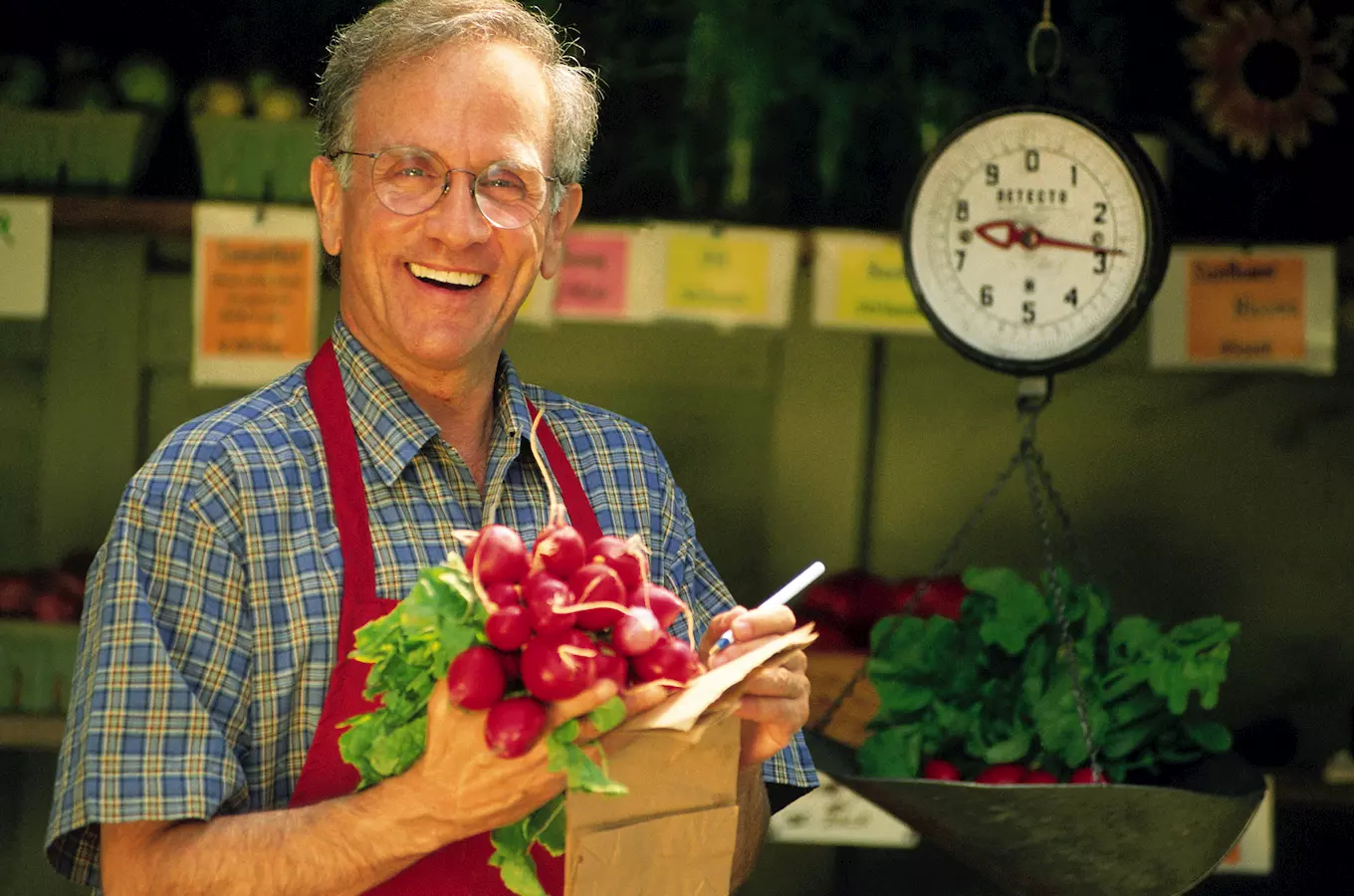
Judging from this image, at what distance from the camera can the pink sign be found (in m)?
3.33

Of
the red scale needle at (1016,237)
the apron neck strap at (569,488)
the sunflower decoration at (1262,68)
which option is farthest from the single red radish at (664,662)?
the sunflower decoration at (1262,68)

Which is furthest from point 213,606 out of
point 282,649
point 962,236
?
point 962,236

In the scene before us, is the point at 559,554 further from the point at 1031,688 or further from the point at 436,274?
the point at 1031,688

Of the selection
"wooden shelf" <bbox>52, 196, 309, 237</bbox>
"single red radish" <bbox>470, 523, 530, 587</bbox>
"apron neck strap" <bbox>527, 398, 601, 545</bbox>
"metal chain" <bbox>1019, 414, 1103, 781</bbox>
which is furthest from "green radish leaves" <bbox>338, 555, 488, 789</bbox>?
"wooden shelf" <bbox>52, 196, 309, 237</bbox>

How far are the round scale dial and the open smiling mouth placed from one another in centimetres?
109

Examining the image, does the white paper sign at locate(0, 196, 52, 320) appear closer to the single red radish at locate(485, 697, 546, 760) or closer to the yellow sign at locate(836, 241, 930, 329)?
the yellow sign at locate(836, 241, 930, 329)

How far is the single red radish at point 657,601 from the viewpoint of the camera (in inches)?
59.5

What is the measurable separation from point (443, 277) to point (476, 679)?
1.79 feet

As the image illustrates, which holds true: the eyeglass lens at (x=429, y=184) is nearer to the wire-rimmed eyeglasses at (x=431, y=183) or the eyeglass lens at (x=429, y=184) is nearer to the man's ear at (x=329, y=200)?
the wire-rimmed eyeglasses at (x=431, y=183)

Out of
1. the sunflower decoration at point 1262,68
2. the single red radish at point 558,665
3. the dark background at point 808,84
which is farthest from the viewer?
the dark background at point 808,84

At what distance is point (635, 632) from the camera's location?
56.9 inches

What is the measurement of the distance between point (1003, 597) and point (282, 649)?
4.82 feet

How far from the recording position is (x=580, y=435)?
2.01m

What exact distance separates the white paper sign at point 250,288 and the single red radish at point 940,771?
139 cm
